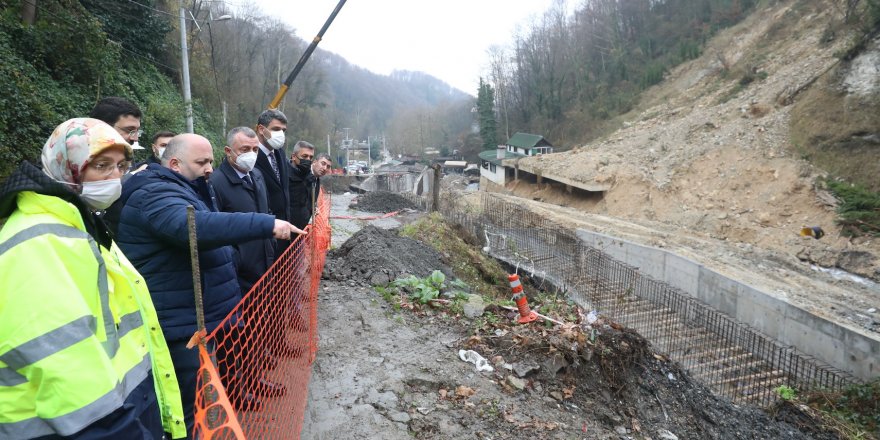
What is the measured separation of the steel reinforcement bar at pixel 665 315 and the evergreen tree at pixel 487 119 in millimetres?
37212

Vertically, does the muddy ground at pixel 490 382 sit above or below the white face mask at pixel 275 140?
below

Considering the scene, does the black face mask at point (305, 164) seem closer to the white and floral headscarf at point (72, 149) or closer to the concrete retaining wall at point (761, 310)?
the white and floral headscarf at point (72, 149)

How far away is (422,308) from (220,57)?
33.0m

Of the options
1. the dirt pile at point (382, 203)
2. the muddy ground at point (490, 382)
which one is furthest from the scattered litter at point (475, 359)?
the dirt pile at point (382, 203)

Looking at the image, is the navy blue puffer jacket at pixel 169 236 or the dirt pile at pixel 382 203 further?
the dirt pile at pixel 382 203

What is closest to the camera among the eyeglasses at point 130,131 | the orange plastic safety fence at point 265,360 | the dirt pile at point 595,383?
the orange plastic safety fence at point 265,360

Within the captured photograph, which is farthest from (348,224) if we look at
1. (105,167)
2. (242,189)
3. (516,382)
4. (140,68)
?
(105,167)

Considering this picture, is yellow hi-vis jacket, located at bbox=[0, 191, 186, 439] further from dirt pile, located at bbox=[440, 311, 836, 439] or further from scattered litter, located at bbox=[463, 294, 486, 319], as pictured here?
scattered litter, located at bbox=[463, 294, 486, 319]

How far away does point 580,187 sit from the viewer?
24.9 meters

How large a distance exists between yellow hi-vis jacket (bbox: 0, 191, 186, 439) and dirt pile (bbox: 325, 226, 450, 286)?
501cm

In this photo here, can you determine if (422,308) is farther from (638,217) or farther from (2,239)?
(638,217)

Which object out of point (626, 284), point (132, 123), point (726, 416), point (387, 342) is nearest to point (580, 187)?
point (626, 284)

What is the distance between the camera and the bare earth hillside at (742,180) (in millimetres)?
13492

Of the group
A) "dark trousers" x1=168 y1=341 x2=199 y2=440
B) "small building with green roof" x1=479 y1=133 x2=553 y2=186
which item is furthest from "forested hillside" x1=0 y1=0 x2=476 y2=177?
"small building with green roof" x1=479 y1=133 x2=553 y2=186
